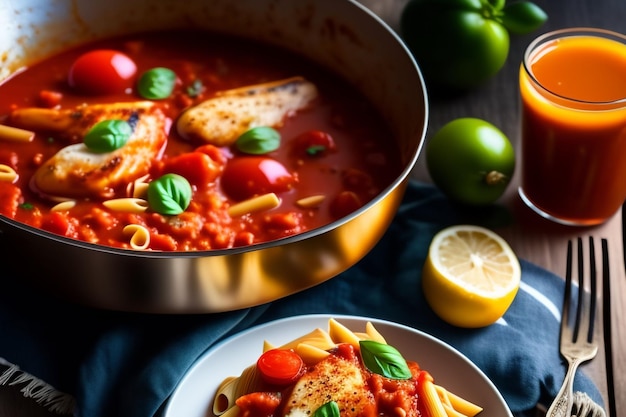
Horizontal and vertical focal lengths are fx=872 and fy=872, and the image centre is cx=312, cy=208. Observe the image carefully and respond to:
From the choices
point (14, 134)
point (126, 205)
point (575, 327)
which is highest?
point (14, 134)

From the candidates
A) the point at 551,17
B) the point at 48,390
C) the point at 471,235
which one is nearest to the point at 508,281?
the point at 471,235

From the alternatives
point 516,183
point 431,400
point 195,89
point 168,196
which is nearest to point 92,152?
point 168,196

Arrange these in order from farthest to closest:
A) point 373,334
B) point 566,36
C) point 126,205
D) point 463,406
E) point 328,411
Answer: point 566,36 → point 126,205 → point 373,334 → point 463,406 → point 328,411

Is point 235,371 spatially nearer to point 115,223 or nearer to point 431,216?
point 115,223

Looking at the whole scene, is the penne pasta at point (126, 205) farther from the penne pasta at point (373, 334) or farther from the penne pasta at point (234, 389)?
the penne pasta at point (373, 334)

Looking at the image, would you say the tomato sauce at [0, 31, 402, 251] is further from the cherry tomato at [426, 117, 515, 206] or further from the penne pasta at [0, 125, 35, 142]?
the cherry tomato at [426, 117, 515, 206]

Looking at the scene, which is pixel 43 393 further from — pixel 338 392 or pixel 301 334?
pixel 338 392

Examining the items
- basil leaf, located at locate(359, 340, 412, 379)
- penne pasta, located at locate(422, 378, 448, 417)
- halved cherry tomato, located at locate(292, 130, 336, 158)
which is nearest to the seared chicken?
halved cherry tomato, located at locate(292, 130, 336, 158)
